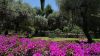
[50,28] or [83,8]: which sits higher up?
[83,8]

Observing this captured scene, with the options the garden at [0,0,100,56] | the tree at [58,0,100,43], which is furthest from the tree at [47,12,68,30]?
the tree at [58,0,100,43]

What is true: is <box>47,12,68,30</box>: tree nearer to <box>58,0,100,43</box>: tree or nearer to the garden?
the garden

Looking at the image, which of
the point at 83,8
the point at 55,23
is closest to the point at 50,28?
the point at 55,23

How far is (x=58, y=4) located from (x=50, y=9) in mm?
44553

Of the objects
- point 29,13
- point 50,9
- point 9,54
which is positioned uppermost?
point 9,54

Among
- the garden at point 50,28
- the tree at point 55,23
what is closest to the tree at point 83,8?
the garden at point 50,28

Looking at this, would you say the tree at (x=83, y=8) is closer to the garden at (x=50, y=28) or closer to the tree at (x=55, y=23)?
the garden at (x=50, y=28)

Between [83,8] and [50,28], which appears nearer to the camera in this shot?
[83,8]

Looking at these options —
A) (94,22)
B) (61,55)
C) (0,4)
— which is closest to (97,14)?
(94,22)

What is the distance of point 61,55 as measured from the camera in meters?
4.98

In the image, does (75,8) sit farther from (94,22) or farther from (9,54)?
(9,54)

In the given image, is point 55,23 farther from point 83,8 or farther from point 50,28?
point 83,8

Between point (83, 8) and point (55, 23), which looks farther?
point (55, 23)

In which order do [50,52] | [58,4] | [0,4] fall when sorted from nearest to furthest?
[50,52] → [58,4] → [0,4]
